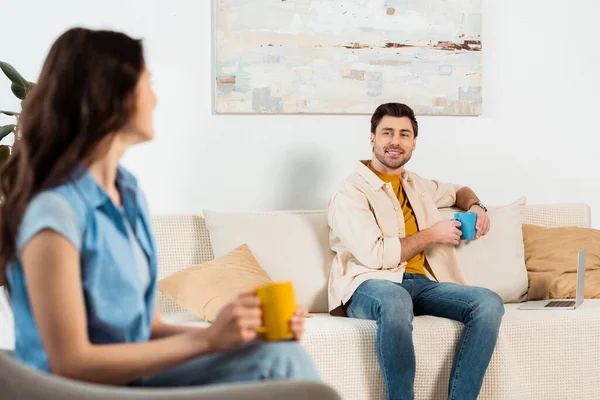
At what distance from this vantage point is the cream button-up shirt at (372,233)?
9.82 feet

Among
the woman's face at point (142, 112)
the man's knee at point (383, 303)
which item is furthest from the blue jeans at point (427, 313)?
the woman's face at point (142, 112)

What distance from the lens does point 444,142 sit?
381cm

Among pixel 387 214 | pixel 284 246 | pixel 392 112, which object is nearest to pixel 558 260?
pixel 387 214

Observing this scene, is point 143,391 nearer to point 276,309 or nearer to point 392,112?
point 276,309

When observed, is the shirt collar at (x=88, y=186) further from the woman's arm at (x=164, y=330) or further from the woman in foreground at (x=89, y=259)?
the woman's arm at (x=164, y=330)

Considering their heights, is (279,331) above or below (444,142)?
below

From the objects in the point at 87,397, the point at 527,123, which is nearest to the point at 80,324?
the point at 87,397

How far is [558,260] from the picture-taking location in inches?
132

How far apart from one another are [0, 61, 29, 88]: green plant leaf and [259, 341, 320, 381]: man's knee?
2.17 metres

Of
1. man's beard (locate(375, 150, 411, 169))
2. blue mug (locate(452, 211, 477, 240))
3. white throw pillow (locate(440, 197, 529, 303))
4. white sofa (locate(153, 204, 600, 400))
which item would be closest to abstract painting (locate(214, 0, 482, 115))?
man's beard (locate(375, 150, 411, 169))

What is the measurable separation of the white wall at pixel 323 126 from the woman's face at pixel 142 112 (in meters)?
2.11

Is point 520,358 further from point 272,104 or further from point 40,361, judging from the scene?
point 40,361

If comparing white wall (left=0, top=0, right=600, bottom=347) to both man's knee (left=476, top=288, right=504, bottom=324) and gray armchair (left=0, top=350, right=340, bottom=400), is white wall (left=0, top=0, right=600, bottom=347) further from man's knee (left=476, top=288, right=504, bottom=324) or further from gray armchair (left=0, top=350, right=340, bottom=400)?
gray armchair (left=0, top=350, right=340, bottom=400)

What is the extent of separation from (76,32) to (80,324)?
45 cm
